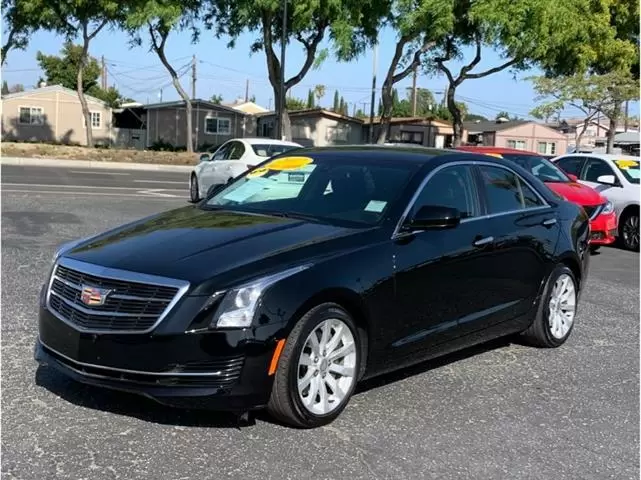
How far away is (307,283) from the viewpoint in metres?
4.07

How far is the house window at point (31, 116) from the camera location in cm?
5250

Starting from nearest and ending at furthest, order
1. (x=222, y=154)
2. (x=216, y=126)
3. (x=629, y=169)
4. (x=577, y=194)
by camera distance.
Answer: (x=577, y=194)
(x=629, y=169)
(x=222, y=154)
(x=216, y=126)

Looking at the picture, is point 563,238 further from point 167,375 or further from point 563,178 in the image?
point 563,178

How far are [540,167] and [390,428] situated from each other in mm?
8693

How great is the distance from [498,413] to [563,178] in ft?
26.6

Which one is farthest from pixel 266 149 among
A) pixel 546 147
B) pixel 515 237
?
pixel 546 147

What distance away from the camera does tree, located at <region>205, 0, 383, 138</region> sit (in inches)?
1200

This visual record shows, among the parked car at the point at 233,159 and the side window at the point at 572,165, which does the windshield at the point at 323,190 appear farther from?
the parked car at the point at 233,159

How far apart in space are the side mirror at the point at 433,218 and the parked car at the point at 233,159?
10889mm

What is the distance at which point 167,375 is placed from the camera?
152 inches

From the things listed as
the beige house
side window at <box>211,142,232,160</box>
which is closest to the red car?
side window at <box>211,142,232,160</box>

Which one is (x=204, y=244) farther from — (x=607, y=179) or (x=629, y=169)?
(x=629, y=169)

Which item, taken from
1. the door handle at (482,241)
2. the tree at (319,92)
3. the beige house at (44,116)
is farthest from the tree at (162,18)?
the tree at (319,92)

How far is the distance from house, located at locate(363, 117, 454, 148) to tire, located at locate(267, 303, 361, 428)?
50537 mm
